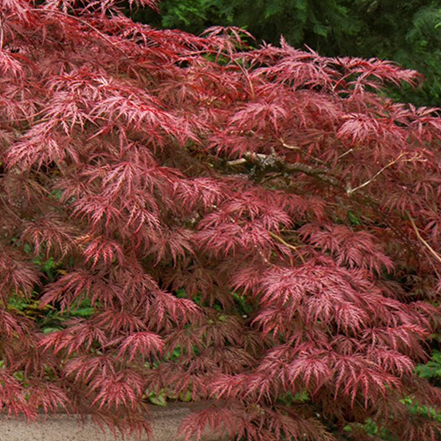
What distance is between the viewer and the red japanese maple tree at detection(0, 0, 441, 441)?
290 centimetres

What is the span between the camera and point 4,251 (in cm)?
302

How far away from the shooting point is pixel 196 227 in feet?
11.1

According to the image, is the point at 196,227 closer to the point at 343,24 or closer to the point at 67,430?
the point at 67,430

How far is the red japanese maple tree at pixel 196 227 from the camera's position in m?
2.90

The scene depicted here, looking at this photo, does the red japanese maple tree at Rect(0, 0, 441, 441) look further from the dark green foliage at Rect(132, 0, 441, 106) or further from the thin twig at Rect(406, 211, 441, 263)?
the dark green foliage at Rect(132, 0, 441, 106)

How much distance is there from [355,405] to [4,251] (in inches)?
76.7

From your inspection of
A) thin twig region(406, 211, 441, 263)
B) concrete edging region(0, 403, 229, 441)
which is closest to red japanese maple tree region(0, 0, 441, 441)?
thin twig region(406, 211, 441, 263)

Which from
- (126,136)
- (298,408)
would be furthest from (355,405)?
(126,136)

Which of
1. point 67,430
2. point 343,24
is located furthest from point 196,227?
point 343,24

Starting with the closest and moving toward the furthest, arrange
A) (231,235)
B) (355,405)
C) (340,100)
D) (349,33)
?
(231,235) → (340,100) → (355,405) → (349,33)

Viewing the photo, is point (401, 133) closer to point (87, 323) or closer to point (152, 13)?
point (87, 323)

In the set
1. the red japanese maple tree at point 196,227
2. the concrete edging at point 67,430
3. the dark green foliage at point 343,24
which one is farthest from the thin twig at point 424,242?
the dark green foliage at point 343,24

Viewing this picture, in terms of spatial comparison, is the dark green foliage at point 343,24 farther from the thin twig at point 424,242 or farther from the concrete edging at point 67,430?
the concrete edging at point 67,430

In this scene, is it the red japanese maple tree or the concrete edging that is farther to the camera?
the concrete edging
